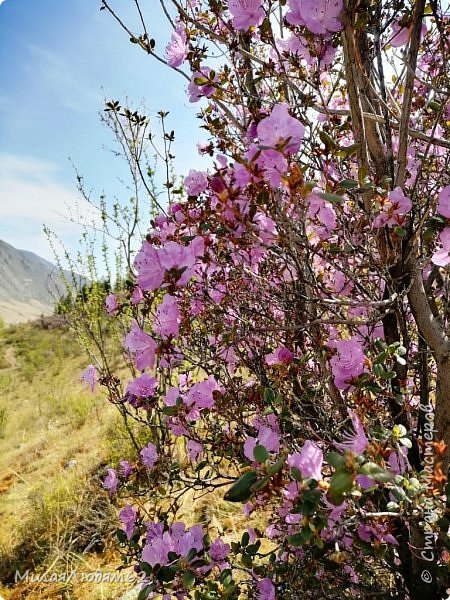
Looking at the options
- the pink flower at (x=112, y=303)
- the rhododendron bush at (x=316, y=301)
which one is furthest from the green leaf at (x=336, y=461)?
the pink flower at (x=112, y=303)

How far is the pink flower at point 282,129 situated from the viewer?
802 mm

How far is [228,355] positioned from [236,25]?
1.13 m

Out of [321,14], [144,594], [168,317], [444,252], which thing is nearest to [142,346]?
[168,317]

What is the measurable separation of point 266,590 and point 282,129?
1.43 m

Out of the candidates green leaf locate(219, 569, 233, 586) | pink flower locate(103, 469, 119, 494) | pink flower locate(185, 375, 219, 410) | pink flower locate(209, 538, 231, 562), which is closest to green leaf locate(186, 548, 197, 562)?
green leaf locate(219, 569, 233, 586)

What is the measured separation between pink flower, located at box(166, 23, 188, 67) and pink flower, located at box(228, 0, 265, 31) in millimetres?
298

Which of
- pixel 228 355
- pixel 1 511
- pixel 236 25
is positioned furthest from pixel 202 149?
pixel 1 511

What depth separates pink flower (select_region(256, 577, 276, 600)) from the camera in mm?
1332

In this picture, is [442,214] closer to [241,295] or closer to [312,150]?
[312,150]

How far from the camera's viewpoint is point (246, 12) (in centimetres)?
118

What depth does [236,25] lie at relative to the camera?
3.95 ft

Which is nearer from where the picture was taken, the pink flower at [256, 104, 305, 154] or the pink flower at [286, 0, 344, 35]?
the pink flower at [256, 104, 305, 154]

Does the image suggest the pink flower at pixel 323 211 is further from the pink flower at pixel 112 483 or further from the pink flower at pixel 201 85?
the pink flower at pixel 112 483

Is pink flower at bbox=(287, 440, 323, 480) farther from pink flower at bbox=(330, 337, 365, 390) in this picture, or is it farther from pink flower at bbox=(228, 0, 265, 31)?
pink flower at bbox=(228, 0, 265, 31)
